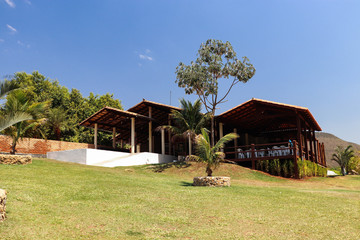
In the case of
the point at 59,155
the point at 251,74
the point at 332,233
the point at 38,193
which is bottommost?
the point at 332,233

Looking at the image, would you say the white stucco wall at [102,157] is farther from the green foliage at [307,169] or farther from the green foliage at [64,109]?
the green foliage at [307,169]

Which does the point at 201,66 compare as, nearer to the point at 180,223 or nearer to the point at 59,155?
the point at 59,155

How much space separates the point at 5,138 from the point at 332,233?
86.7 ft

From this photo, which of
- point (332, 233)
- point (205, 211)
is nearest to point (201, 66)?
point (205, 211)

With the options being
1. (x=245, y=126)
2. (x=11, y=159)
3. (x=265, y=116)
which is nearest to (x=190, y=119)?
(x=265, y=116)

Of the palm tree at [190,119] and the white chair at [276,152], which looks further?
the palm tree at [190,119]

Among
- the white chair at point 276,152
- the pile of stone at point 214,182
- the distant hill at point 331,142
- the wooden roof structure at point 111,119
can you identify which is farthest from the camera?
the distant hill at point 331,142

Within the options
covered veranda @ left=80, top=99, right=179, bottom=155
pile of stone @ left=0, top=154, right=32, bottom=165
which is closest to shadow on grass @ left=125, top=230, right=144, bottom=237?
pile of stone @ left=0, top=154, right=32, bottom=165

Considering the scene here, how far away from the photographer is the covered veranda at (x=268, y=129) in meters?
22.4

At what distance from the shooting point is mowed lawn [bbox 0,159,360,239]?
6.91m

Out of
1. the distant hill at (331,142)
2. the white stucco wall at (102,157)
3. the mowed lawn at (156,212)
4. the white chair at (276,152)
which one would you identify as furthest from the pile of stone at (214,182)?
the distant hill at (331,142)

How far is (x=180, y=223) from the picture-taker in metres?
7.82

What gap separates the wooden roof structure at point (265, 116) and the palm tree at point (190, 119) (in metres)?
1.94

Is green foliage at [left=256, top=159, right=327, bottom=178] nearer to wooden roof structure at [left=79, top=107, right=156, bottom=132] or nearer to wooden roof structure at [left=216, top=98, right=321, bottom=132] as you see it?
wooden roof structure at [left=216, top=98, right=321, bottom=132]
